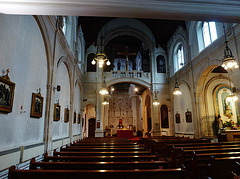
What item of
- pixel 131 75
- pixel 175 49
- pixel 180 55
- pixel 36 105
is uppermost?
pixel 175 49

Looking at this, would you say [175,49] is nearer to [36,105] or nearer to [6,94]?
[36,105]

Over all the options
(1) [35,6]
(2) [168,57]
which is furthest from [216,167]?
(2) [168,57]

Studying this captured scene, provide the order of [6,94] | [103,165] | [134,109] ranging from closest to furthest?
[103,165]
[6,94]
[134,109]

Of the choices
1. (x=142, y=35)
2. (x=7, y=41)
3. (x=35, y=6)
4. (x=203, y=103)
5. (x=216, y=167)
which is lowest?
(x=216, y=167)

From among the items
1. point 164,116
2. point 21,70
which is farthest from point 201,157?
point 164,116

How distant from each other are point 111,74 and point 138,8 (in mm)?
13552

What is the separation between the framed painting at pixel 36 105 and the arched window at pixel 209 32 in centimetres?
1048

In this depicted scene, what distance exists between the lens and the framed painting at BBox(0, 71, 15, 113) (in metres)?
3.76

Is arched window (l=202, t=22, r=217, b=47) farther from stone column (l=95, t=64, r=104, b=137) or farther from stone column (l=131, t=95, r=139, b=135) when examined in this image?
stone column (l=131, t=95, r=139, b=135)

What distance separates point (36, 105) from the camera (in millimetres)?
5719

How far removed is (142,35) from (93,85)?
737cm

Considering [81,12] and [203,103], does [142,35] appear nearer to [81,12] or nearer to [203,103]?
[203,103]

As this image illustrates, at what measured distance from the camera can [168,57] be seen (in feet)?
57.4

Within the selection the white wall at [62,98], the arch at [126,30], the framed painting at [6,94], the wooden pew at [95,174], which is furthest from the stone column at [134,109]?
the wooden pew at [95,174]
